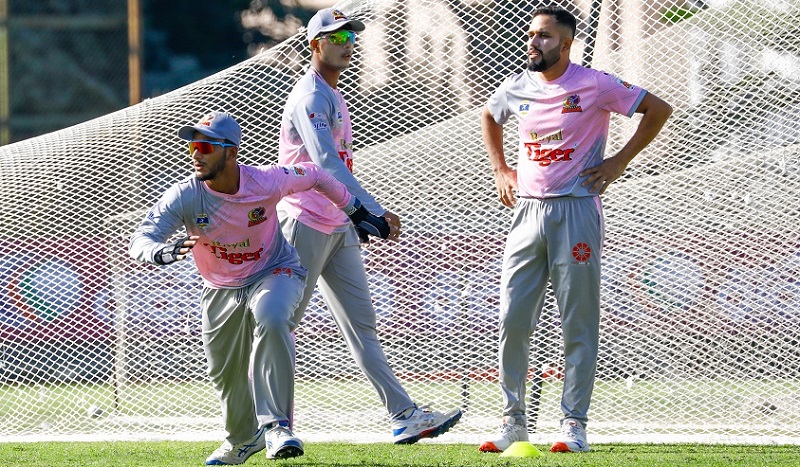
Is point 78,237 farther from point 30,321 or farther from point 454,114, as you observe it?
point 454,114

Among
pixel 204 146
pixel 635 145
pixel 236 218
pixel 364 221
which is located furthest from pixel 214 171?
pixel 635 145

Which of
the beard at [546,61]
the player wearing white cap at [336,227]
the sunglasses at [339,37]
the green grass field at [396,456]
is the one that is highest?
the beard at [546,61]

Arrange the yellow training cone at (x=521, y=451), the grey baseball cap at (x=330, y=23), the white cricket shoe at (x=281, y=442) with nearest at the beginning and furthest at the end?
the white cricket shoe at (x=281, y=442)
the yellow training cone at (x=521, y=451)
the grey baseball cap at (x=330, y=23)

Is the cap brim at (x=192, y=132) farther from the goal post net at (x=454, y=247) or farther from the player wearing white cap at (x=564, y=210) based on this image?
the goal post net at (x=454, y=247)

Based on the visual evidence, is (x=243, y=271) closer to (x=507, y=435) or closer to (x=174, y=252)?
(x=174, y=252)

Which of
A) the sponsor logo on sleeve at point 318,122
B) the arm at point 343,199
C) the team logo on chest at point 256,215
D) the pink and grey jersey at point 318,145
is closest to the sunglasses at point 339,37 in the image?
the pink and grey jersey at point 318,145

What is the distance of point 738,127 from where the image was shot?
23.3 ft

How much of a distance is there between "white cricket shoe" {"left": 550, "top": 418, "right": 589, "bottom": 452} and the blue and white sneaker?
54cm

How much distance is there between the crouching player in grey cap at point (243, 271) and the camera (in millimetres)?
5426

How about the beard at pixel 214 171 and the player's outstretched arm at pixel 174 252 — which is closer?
the player's outstretched arm at pixel 174 252

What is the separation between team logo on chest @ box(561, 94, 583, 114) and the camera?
581cm

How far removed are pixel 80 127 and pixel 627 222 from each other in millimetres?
3295

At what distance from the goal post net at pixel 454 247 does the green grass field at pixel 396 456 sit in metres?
0.42

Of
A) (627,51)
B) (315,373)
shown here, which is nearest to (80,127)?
(315,373)
